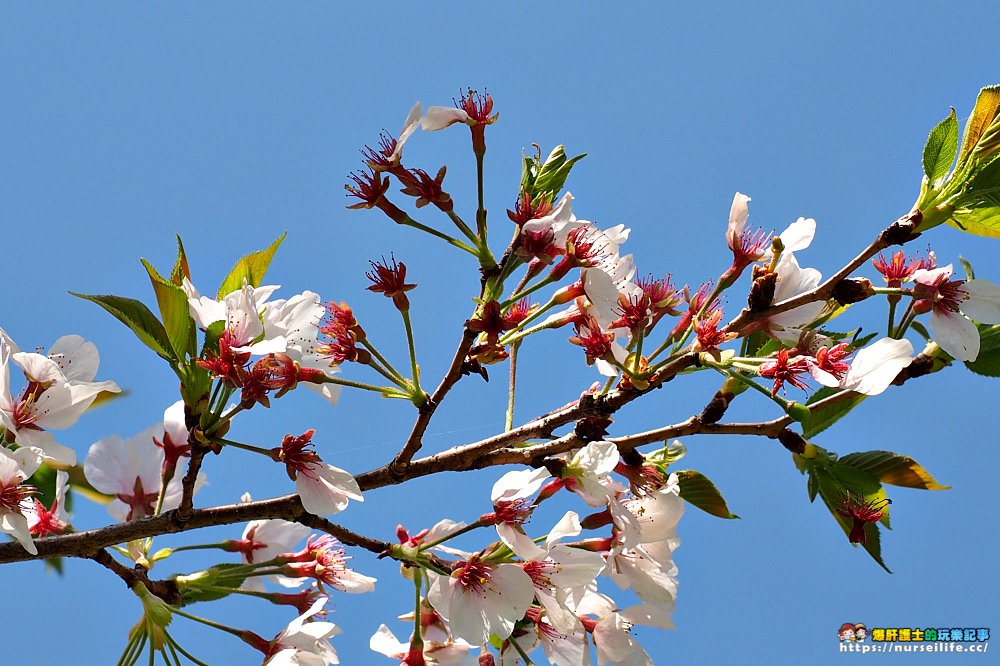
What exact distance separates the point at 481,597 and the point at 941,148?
4.33ft

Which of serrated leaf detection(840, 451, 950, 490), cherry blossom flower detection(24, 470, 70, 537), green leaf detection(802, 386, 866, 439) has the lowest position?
cherry blossom flower detection(24, 470, 70, 537)

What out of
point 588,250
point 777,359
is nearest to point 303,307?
point 588,250

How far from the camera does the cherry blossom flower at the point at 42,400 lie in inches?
69.6

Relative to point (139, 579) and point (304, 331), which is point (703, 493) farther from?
point (139, 579)

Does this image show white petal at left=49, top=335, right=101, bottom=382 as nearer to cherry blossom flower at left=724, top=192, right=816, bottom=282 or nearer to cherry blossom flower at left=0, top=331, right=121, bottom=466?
cherry blossom flower at left=0, top=331, right=121, bottom=466

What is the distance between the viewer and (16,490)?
1756 mm

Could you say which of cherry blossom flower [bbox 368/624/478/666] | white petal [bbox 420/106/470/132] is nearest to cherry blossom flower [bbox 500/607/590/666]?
cherry blossom flower [bbox 368/624/478/666]

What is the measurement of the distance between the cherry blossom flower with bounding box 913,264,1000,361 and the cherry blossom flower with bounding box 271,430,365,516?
1.22 meters

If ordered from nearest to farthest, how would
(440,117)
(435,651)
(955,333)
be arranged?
(955,333), (440,117), (435,651)

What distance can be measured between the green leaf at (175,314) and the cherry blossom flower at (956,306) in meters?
1.49

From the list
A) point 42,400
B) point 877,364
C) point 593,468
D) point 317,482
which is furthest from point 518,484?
point 42,400

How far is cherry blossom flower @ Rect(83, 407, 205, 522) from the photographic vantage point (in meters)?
2.24

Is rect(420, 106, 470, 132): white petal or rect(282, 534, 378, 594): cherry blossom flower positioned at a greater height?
rect(420, 106, 470, 132): white petal

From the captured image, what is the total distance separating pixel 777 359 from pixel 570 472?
467mm
